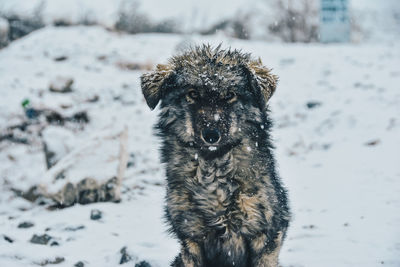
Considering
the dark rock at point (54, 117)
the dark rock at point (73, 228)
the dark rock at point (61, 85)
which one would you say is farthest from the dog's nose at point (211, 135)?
the dark rock at point (61, 85)

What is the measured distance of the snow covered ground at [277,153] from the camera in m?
4.04

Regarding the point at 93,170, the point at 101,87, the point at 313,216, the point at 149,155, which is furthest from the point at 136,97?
the point at 313,216

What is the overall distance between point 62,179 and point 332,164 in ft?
15.1

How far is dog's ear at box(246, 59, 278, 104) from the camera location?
10.2 feet

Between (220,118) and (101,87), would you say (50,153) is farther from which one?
(101,87)

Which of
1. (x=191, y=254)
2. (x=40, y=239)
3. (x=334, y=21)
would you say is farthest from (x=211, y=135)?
(x=334, y=21)

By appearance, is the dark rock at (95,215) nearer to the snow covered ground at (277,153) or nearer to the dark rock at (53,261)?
the snow covered ground at (277,153)

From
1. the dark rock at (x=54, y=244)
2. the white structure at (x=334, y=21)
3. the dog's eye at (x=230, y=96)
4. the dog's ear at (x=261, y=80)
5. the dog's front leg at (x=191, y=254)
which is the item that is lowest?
the dark rock at (x=54, y=244)

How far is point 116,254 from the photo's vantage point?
3.94 m

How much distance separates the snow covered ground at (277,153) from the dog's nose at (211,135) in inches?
39.4

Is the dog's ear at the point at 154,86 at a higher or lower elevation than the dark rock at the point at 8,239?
higher

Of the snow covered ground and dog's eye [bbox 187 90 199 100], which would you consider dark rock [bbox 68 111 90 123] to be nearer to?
the snow covered ground

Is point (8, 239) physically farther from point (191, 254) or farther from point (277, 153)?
point (277, 153)

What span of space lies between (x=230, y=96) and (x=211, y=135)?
42 cm
